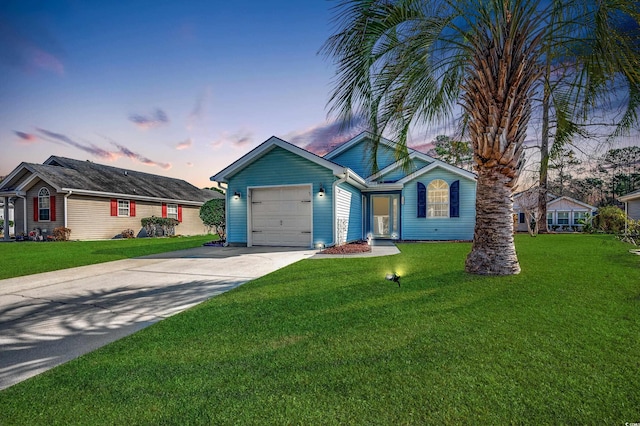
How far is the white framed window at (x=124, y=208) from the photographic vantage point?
18.8 metres

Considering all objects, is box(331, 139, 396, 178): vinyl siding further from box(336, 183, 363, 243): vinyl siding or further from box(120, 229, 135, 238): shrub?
box(120, 229, 135, 238): shrub

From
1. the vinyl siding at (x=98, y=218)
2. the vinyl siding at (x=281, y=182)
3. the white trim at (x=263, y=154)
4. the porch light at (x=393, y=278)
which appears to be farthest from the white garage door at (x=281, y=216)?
the vinyl siding at (x=98, y=218)

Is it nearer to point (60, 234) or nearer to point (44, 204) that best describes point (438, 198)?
point (60, 234)

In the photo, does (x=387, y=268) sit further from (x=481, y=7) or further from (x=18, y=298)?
(x=18, y=298)

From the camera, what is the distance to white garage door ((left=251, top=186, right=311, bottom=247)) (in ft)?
35.4

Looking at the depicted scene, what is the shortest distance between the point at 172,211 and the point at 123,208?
3661 millimetres

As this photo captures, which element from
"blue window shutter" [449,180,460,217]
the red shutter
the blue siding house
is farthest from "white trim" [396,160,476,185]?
the red shutter

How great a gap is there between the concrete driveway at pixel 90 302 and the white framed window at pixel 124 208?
1389cm

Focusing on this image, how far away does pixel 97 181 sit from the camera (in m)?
18.6

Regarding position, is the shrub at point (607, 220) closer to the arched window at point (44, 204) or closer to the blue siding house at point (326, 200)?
the blue siding house at point (326, 200)

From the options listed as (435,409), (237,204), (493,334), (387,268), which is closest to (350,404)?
(435,409)

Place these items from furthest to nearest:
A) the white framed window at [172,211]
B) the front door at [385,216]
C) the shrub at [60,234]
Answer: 1. the white framed window at [172,211]
2. the shrub at [60,234]
3. the front door at [385,216]

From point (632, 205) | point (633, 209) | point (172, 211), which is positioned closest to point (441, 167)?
point (633, 209)

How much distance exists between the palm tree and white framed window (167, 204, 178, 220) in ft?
68.0
